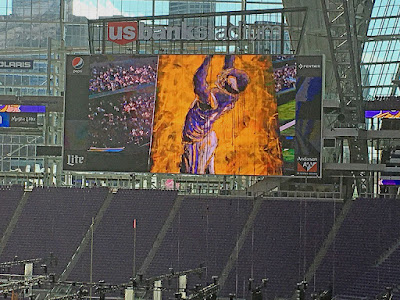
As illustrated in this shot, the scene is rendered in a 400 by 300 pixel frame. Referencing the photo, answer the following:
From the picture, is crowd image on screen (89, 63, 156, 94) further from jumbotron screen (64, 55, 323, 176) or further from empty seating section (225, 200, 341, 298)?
empty seating section (225, 200, 341, 298)

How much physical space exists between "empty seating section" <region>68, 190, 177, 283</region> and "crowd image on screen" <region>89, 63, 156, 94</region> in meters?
5.82

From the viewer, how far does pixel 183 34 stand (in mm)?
39500

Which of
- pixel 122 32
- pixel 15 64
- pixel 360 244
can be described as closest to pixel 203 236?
pixel 360 244

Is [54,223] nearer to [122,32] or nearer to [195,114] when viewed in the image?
[195,114]

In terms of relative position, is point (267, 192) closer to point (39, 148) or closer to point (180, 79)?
point (180, 79)

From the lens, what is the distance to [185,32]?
39500mm

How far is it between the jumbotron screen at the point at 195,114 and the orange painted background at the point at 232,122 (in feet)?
0.12

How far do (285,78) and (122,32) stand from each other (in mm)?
7135

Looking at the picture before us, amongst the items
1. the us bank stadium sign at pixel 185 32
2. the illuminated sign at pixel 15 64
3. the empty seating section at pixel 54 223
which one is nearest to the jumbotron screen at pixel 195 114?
the us bank stadium sign at pixel 185 32

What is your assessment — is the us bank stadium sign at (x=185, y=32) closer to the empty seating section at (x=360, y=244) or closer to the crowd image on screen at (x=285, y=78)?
the crowd image on screen at (x=285, y=78)

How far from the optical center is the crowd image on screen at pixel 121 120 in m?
38.0

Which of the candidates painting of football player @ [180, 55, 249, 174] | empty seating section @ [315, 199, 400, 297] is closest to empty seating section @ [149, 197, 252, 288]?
painting of football player @ [180, 55, 249, 174]

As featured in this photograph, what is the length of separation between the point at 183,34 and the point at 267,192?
7541 mm

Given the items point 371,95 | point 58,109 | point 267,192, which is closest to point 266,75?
point 267,192
